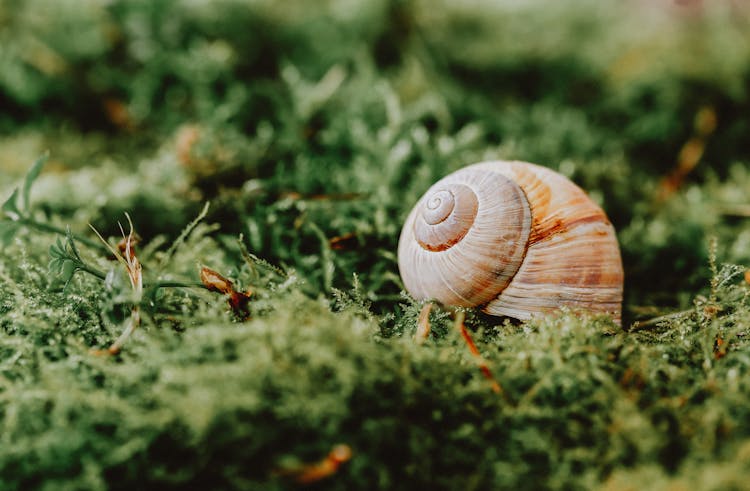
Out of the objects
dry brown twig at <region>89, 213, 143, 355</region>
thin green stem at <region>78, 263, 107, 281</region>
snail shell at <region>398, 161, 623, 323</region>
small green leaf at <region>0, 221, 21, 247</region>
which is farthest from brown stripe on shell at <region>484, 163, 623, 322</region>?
small green leaf at <region>0, 221, 21, 247</region>

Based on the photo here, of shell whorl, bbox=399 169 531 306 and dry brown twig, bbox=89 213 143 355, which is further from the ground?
shell whorl, bbox=399 169 531 306

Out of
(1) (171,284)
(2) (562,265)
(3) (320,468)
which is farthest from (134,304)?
(2) (562,265)

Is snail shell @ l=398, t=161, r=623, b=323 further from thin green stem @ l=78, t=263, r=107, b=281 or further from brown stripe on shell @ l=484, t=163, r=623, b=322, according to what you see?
thin green stem @ l=78, t=263, r=107, b=281

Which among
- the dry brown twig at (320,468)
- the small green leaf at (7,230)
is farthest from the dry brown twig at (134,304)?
the dry brown twig at (320,468)

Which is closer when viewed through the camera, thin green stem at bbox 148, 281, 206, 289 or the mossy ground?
the mossy ground

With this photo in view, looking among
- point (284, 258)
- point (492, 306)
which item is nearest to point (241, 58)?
point (284, 258)

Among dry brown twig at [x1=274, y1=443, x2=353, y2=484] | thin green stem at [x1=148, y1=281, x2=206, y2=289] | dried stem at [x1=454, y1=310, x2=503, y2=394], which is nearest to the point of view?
dry brown twig at [x1=274, y1=443, x2=353, y2=484]

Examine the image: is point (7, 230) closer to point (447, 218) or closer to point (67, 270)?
point (67, 270)

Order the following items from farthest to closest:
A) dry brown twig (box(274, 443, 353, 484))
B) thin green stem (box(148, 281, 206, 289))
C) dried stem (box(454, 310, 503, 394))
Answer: thin green stem (box(148, 281, 206, 289)), dried stem (box(454, 310, 503, 394)), dry brown twig (box(274, 443, 353, 484))
